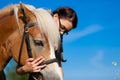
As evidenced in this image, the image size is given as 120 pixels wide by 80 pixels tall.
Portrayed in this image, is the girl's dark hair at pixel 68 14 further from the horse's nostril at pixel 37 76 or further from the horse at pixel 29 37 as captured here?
the horse's nostril at pixel 37 76

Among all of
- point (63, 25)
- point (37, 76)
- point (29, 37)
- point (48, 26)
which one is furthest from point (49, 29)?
point (63, 25)

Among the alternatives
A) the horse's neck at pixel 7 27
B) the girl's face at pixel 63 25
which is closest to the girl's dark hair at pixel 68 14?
the girl's face at pixel 63 25

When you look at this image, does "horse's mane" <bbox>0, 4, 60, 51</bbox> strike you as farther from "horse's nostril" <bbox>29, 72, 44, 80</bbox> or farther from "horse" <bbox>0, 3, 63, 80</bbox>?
"horse's nostril" <bbox>29, 72, 44, 80</bbox>

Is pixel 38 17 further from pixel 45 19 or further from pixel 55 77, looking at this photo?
pixel 55 77

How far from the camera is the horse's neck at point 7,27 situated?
567 cm

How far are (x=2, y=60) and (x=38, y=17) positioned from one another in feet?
3.00

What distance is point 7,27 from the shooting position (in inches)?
225

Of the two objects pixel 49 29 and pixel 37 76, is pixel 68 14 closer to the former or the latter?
pixel 49 29

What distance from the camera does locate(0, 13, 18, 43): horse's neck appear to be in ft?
18.6

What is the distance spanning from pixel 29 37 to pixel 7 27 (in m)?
0.45

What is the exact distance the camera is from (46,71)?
17.4 ft

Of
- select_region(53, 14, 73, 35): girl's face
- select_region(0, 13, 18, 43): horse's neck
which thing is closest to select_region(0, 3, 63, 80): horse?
select_region(0, 13, 18, 43): horse's neck

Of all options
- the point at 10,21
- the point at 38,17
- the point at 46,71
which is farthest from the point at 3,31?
the point at 46,71

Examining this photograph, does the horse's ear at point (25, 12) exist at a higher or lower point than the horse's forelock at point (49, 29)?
higher
